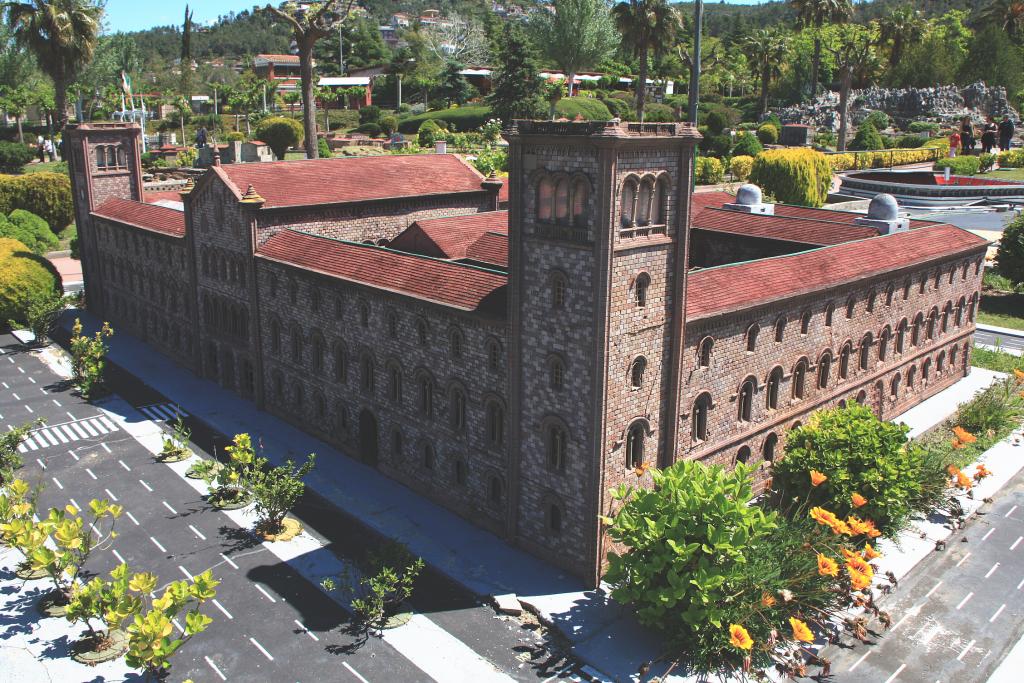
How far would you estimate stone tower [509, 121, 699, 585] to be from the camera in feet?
87.6

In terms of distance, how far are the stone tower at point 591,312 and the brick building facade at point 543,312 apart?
0.07 m

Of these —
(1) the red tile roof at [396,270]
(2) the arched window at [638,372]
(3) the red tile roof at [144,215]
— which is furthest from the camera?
(3) the red tile roof at [144,215]

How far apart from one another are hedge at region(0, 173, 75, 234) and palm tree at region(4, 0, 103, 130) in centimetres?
1431

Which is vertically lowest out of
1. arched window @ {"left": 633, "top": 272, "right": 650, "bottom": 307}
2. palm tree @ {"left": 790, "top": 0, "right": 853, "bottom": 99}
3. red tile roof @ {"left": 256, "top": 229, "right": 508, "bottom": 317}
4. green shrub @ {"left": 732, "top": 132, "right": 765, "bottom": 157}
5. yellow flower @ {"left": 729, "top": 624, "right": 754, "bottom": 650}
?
yellow flower @ {"left": 729, "top": 624, "right": 754, "bottom": 650}

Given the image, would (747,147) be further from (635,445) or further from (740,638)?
(740,638)

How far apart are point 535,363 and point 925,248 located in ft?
80.2

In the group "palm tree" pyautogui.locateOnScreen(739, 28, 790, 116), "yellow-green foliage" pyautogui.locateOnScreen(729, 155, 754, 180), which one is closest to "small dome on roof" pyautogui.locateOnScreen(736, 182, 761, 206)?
"yellow-green foliage" pyautogui.locateOnScreen(729, 155, 754, 180)

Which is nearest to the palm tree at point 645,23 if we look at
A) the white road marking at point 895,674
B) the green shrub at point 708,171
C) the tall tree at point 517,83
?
the green shrub at point 708,171

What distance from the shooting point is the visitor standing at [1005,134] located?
397 feet

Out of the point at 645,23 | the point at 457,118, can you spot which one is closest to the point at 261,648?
the point at 645,23

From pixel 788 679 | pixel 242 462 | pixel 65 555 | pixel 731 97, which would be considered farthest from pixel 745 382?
pixel 731 97

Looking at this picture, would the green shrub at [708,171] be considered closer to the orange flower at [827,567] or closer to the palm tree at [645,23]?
the palm tree at [645,23]

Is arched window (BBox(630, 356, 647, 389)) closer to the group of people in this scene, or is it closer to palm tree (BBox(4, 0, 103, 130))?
palm tree (BBox(4, 0, 103, 130))

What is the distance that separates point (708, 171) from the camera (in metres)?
92.9
